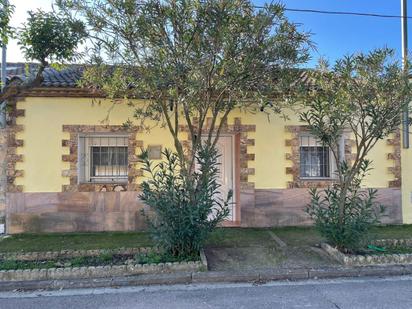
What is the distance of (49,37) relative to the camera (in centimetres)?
521

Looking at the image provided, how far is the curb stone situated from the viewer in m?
4.86

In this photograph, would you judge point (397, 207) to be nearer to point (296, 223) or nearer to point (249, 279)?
point (296, 223)

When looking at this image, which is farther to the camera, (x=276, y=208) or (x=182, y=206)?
(x=276, y=208)

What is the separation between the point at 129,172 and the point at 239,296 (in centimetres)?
433

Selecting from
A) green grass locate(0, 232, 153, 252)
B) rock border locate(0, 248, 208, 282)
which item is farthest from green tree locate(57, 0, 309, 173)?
green grass locate(0, 232, 153, 252)

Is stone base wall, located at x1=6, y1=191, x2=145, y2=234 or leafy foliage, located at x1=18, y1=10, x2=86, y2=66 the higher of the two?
leafy foliage, located at x1=18, y1=10, x2=86, y2=66

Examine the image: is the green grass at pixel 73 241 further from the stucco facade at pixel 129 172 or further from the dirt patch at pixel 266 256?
the dirt patch at pixel 266 256

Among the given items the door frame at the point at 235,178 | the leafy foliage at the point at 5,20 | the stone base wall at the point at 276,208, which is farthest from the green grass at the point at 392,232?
the leafy foliage at the point at 5,20

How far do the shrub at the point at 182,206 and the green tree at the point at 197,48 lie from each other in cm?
49

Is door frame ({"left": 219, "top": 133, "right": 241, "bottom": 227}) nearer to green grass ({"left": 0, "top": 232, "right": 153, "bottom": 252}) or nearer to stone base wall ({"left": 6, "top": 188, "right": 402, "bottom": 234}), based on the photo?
stone base wall ({"left": 6, "top": 188, "right": 402, "bottom": 234})

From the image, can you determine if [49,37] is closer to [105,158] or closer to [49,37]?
[49,37]

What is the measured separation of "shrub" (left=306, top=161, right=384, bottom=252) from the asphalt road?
0.83 metres

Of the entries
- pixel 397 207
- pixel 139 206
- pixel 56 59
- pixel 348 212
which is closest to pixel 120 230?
pixel 139 206

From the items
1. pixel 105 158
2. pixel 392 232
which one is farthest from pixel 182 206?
pixel 392 232
